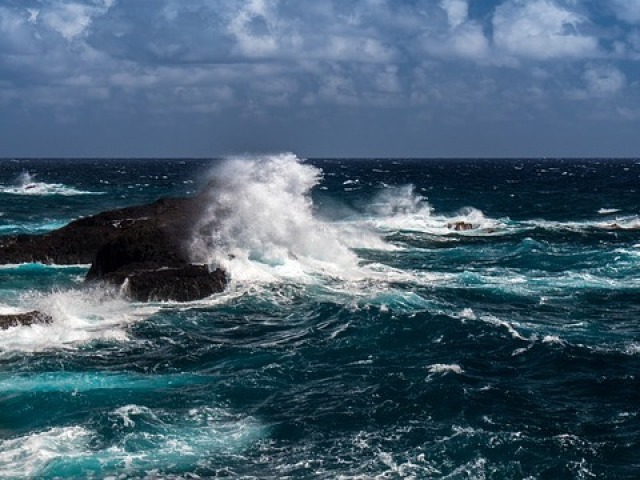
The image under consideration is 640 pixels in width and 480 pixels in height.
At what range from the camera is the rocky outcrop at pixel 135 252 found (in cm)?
2964

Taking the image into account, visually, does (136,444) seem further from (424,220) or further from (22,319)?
(424,220)

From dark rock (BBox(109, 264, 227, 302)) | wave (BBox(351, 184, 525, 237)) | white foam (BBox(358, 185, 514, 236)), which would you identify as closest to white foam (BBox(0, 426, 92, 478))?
dark rock (BBox(109, 264, 227, 302))

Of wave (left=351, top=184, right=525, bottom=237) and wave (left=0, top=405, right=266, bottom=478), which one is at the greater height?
wave (left=351, top=184, right=525, bottom=237)

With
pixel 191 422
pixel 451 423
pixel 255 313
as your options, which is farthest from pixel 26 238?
pixel 451 423

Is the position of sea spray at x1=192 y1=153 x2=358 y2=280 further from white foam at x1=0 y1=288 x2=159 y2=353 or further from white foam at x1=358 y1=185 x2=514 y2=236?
white foam at x1=358 y1=185 x2=514 y2=236

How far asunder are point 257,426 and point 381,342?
24.4 feet

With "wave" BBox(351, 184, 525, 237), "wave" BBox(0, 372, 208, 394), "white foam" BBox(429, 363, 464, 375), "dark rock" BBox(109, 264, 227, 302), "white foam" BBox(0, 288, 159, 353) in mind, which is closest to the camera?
"wave" BBox(0, 372, 208, 394)

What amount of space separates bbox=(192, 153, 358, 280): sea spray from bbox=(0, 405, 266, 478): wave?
49.0 feet

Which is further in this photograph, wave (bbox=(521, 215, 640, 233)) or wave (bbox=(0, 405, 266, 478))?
wave (bbox=(521, 215, 640, 233))

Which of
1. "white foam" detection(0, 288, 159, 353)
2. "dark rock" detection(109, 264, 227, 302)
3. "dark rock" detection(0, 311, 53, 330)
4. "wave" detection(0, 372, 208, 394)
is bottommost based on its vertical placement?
"wave" detection(0, 372, 208, 394)

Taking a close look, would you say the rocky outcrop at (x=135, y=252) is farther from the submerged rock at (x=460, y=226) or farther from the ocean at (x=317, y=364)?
the submerged rock at (x=460, y=226)

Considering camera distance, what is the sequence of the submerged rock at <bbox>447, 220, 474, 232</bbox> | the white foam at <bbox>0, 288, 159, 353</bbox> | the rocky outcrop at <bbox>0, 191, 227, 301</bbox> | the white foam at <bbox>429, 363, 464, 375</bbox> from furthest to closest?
the submerged rock at <bbox>447, 220, 474, 232</bbox> → the rocky outcrop at <bbox>0, 191, 227, 301</bbox> → the white foam at <bbox>0, 288, 159, 353</bbox> → the white foam at <bbox>429, 363, 464, 375</bbox>

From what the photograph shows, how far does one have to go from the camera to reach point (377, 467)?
15695 mm

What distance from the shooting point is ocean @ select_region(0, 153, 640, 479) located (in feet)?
53.6
